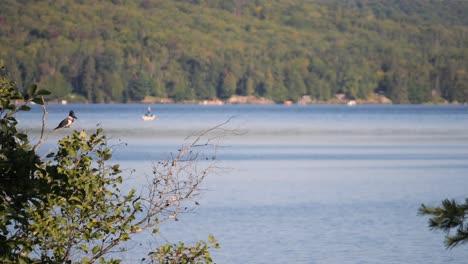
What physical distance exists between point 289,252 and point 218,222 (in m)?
4.15

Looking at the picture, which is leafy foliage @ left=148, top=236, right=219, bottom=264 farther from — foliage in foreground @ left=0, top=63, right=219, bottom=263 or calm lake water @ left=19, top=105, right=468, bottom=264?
calm lake water @ left=19, top=105, right=468, bottom=264

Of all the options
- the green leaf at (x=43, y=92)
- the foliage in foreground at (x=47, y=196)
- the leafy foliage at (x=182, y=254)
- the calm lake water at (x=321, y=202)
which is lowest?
the calm lake water at (x=321, y=202)

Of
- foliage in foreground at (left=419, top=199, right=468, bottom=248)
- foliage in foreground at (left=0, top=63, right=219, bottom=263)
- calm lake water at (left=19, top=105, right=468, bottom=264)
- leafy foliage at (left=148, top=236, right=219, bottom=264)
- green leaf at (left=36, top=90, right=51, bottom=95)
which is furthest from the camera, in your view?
calm lake water at (left=19, top=105, right=468, bottom=264)

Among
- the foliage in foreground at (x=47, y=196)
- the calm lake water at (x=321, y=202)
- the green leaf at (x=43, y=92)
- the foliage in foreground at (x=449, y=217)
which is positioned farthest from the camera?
the calm lake water at (x=321, y=202)

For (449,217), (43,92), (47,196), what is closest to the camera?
(449,217)

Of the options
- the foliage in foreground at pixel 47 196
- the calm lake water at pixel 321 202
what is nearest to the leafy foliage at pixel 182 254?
the foliage in foreground at pixel 47 196

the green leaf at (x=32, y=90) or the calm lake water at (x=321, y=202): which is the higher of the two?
the green leaf at (x=32, y=90)

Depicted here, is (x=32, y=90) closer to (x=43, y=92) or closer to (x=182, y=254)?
(x=43, y=92)

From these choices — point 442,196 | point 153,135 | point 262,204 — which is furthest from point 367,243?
point 153,135

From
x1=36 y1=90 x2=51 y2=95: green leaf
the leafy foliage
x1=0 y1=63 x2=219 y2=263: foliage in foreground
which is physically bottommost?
the leafy foliage

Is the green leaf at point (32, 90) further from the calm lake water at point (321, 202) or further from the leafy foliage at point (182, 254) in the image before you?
the calm lake water at point (321, 202)

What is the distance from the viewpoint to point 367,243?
1988cm

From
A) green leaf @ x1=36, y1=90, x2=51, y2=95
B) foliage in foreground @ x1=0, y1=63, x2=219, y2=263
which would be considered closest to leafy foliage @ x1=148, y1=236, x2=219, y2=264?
foliage in foreground @ x1=0, y1=63, x2=219, y2=263

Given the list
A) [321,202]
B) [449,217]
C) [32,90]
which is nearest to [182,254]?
[32,90]
